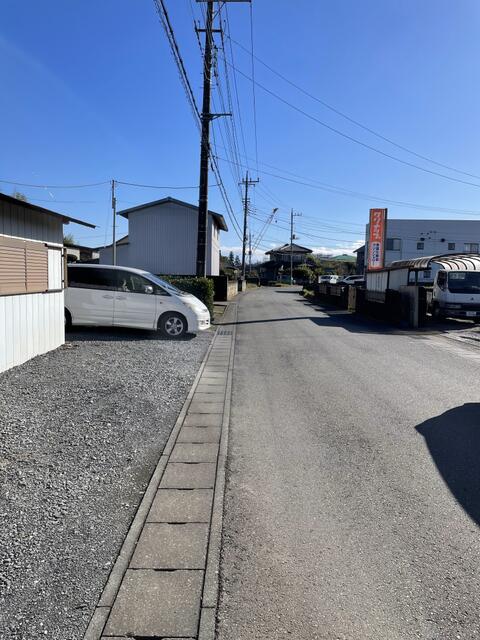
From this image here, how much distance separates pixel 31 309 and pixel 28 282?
0.47m

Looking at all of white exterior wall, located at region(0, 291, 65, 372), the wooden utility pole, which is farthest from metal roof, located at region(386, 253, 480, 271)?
white exterior wall, located at region(0, 291, 65, 372)

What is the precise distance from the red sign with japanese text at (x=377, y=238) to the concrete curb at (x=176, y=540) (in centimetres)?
2227

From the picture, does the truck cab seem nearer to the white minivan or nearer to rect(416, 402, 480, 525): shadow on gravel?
the white minivan

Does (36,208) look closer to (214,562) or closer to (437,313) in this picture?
(214,562)

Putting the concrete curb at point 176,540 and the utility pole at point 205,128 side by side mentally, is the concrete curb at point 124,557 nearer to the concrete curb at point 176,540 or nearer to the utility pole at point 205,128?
the concrete curb at point 176,540

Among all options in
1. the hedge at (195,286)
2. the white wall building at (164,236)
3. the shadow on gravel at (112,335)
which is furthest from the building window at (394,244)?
the shadow on gravel at (112,335)

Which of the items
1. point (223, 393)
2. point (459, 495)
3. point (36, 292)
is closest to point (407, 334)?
point (223, 393)

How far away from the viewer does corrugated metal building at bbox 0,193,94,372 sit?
7141mm

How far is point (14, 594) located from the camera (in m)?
2.52

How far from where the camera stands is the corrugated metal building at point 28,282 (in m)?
7.14

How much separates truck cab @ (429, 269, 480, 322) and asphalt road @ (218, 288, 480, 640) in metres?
10.7

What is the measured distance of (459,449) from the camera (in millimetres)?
4832

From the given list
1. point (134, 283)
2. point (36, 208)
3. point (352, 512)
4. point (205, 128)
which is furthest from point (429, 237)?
point (352, 512)

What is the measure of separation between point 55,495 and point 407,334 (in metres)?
13.2
